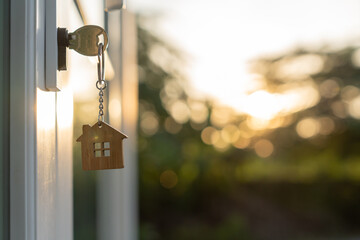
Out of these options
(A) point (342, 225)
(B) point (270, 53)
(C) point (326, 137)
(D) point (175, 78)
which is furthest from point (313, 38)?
(A) point (342, 225)

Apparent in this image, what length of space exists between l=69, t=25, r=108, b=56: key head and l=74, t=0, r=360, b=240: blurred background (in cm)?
172

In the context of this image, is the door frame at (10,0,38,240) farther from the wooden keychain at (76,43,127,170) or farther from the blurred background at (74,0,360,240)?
the blurred background at (74,0,360,240)

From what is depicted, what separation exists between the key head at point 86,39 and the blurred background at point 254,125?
67.5 inches

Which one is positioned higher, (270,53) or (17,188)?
(270,53)

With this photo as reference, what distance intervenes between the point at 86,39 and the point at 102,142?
0.09 meters

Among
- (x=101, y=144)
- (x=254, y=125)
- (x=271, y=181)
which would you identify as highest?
(x=254, y=125)

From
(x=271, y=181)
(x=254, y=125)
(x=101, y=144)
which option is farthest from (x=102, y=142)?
(x=271, y=181)

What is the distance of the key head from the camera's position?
294mm

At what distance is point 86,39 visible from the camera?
0.30 metres

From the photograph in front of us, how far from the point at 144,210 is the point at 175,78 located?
0.82 meters

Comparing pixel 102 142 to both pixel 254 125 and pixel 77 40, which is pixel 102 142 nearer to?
pixel 77 40

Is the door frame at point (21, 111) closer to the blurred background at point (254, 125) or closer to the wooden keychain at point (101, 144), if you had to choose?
the wooden keychain at point (101, 144)

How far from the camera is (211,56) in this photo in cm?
200

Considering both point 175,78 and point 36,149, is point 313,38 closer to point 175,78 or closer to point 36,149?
point 175,78
